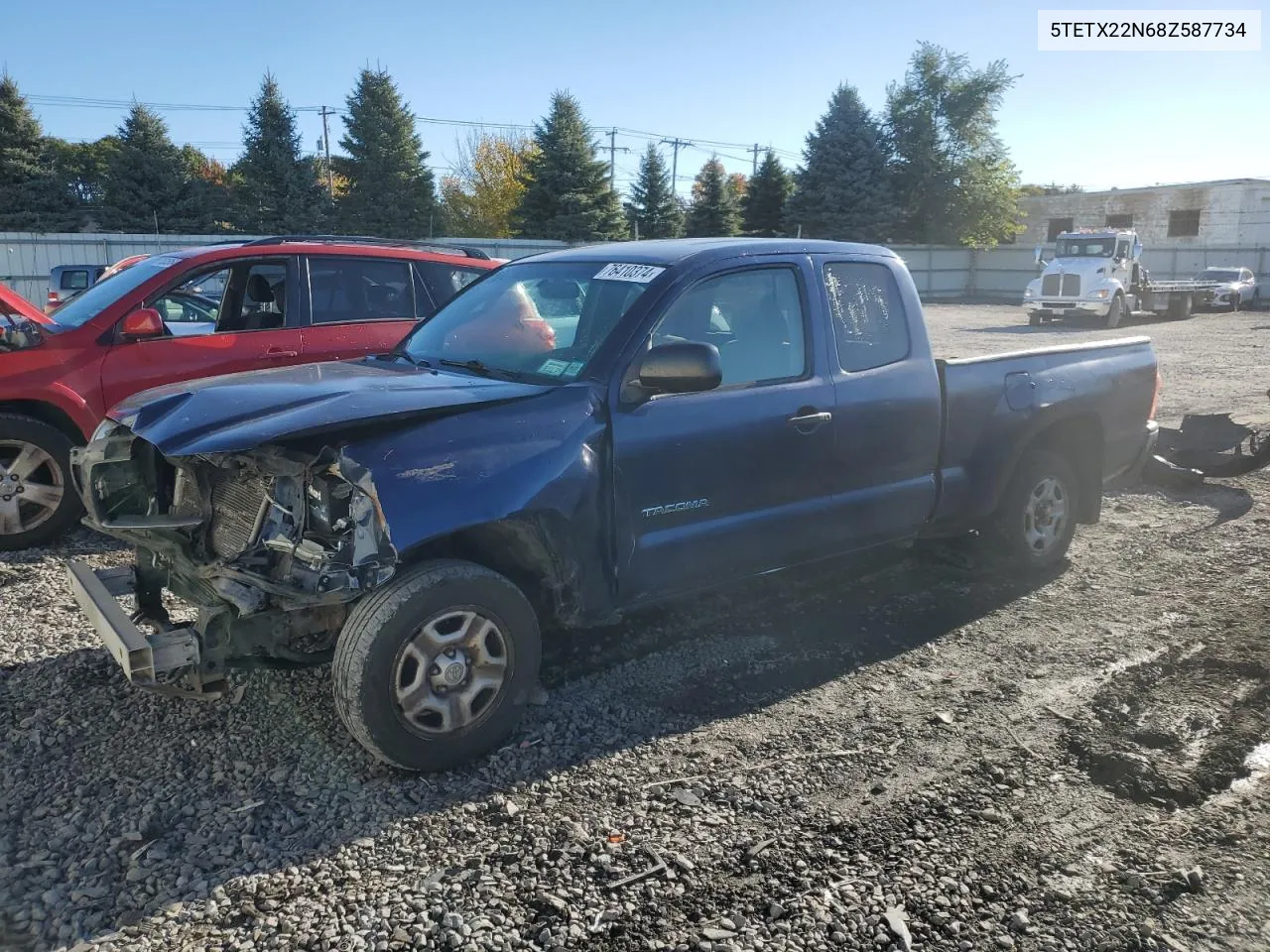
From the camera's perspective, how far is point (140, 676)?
326 centimetres

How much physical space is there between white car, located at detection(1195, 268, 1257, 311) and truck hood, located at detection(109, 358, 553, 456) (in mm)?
34057

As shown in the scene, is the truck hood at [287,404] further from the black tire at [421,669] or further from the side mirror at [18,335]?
the side mirror at [18,335]

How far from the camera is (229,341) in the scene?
22.4 feet

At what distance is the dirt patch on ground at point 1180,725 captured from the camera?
356 centimetres

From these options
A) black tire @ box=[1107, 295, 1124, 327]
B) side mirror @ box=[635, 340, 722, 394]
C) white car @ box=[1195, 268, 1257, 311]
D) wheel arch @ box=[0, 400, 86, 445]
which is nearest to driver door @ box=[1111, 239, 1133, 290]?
black tire @ box=[1107, 295, 1124, 327]

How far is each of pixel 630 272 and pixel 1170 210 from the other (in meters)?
55.2

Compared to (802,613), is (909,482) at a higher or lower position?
higher

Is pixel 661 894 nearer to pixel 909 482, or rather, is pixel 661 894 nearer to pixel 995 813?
pixel 995 813

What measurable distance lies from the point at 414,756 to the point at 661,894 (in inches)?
42.4

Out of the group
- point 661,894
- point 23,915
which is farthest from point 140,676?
point 661,894

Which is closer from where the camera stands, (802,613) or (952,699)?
(952,699)

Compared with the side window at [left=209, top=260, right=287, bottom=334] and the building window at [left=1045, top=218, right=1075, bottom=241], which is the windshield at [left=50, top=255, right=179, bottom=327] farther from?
the building window at [left=1045, top=218, right=1075, bottom=241]

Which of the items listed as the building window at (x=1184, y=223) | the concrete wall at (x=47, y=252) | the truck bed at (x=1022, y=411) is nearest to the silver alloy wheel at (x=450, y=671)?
the truck bed at (x=1022, y=411)

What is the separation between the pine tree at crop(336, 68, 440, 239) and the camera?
40.8m
